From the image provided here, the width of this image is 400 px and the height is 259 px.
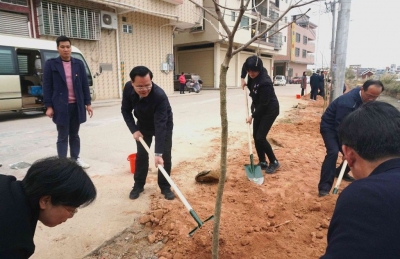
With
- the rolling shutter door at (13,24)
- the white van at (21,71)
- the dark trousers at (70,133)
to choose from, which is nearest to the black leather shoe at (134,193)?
the dark trousers at (70,133)

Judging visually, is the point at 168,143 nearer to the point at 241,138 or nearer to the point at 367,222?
the point at 367,222

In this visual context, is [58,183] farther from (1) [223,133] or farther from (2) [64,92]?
(2) [64,92]

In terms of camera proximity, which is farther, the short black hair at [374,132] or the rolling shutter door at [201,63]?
the rolling shutter door at [201,63]

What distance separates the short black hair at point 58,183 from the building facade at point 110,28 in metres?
10.5

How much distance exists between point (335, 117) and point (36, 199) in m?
2.94

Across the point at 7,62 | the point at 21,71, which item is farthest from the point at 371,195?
the point at 21,71

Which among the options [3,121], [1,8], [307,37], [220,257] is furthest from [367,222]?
[307,37]

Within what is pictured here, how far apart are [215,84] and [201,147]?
1953 centimetres

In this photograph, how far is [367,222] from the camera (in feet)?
2.60

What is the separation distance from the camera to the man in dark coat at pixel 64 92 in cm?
332

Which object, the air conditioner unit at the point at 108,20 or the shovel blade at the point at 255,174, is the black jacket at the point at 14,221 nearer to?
the shovel blade at the point at 255,174

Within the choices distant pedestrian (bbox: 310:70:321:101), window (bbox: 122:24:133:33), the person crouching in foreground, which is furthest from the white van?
distant pedestrian (bbox: 310:70:321:101)

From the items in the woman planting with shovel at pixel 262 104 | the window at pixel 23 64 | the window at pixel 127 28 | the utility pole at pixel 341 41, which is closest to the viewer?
the woman planting with shovel at pixel 262 104

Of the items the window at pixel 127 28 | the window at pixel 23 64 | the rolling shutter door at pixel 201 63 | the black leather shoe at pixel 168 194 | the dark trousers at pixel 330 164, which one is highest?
the window at pixel 127 28
